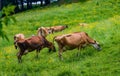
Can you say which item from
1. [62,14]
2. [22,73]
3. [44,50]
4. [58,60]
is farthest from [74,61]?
[62,14]

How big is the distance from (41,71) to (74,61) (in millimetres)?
1444

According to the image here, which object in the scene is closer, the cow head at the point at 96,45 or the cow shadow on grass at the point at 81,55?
the cow shadow on grass at the point at 81,55

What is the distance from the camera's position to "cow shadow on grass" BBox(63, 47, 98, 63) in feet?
52.1

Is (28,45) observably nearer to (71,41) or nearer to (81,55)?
(71,41)

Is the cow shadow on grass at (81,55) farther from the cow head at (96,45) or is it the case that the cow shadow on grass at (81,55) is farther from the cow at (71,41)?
the cow at (71,41)

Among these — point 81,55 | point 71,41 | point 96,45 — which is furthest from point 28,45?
point 96,45

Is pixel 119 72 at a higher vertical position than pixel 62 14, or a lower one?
higher

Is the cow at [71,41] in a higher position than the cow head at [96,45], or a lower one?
higher

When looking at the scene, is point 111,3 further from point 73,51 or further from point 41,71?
point 41,71

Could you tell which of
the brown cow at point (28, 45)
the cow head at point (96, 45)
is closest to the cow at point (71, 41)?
the cow head at point (96, 45)

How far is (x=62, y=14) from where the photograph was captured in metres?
43.4

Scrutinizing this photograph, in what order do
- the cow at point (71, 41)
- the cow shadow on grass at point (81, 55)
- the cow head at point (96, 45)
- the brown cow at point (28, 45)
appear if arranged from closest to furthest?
the cow shadow on grass at point (81, 55) < the cow at point (71, 41) < the cow head at point (96, 45) < the brown cow at point (28, 45)

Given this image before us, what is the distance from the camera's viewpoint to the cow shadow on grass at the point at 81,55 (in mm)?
15891

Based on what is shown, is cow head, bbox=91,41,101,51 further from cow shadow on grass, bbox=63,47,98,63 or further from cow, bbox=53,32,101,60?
cow, bbox=53,32,101,60
